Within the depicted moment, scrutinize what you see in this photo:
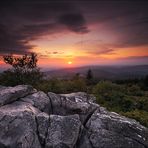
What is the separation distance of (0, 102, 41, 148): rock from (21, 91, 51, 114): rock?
2054mm

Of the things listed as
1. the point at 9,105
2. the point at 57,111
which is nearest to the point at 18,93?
the point at 9,105

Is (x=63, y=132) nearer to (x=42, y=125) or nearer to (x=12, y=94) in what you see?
(x=42, y=125)

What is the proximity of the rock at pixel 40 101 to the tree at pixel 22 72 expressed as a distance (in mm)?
23515

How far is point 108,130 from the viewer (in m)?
16.0

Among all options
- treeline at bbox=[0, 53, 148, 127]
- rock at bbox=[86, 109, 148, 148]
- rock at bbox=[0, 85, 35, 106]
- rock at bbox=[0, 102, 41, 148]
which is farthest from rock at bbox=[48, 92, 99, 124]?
treeline at bbox=[0, 53, 148, 127]

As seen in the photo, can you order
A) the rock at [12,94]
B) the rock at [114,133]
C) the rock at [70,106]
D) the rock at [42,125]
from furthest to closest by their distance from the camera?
1. the rock at [70,106]
2. the rock at [12,94]
3. the rock at [114,133]
4. the rock at [42,125]

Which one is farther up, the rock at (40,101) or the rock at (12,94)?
the rock at (12,94)

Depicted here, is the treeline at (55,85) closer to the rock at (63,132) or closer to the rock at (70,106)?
the rock at (70,106)

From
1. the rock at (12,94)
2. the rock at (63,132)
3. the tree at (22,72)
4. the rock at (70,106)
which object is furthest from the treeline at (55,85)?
the rock at (63,132)

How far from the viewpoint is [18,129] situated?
1492 centimetres

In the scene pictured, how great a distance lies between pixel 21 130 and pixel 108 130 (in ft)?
19.2

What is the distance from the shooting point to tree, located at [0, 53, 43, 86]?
43344 mm

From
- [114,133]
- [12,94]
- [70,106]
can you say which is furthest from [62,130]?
[12,94]

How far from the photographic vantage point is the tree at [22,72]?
4334 cm
